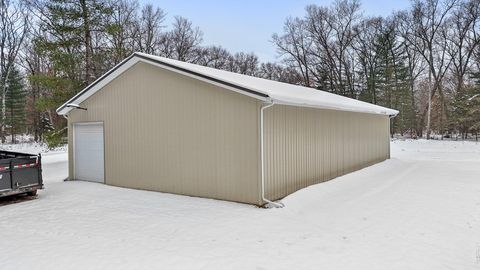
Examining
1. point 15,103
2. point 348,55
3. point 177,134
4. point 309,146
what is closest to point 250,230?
point 177,134

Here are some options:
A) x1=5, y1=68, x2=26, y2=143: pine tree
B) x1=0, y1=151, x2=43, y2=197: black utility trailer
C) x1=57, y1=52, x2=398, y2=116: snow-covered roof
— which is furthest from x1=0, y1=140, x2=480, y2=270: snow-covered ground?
x1=5, y1=68, x2=26, y2=143: pine tree

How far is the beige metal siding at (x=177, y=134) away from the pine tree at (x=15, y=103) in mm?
25304

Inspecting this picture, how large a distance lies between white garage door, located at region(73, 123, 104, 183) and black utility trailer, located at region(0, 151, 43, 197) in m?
Result: 1.82

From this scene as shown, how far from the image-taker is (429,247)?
14.8 feet

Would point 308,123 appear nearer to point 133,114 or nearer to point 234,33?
point 133,114

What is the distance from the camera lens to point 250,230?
527cm

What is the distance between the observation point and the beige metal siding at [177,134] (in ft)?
22.8

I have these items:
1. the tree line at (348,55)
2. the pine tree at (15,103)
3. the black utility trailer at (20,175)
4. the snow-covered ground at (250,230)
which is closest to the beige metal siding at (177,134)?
the snow-covered ground at (250,230)

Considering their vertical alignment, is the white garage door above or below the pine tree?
below

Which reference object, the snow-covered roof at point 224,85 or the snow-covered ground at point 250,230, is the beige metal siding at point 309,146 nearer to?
the snow-covered roof at point 224,85

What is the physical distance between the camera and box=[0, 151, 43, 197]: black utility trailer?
7.24 m

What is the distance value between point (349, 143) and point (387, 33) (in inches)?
909

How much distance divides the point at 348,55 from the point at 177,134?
2778 cm

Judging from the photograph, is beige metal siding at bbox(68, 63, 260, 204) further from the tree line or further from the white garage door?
the tree line
